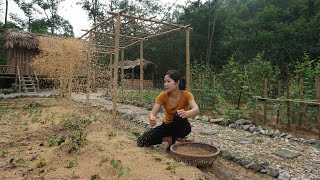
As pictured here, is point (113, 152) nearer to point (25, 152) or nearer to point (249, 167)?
point (25, 152)

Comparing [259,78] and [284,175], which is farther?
[259,78]

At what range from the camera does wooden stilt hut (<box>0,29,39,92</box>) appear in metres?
16.3

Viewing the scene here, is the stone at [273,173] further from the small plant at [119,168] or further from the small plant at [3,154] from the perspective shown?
the small plant at [3,154]

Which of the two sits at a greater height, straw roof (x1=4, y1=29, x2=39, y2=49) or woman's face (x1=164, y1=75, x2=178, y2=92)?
straw roof (x1=4, y1=29, x2=39, y2=49)

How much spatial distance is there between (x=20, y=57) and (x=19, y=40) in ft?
4.18

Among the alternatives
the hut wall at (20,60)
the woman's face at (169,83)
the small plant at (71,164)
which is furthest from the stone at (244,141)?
the hut wall at (20,60)

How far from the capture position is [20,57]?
1717cm

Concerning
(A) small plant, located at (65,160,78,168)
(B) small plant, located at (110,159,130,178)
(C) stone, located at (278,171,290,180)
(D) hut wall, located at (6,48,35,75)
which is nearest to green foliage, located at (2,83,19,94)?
(D) hut wall, located at (6,48,35,75)

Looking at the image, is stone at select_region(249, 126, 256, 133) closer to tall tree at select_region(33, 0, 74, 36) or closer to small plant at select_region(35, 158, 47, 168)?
small plant at select_region(35, 158, 47, 168)

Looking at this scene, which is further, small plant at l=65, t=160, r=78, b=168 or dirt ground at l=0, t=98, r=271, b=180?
small plant at l=65, t=160, r=78, b=168

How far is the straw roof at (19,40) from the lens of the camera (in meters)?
16.2

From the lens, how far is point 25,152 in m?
3.68

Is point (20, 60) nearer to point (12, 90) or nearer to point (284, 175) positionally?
point (12, 90)

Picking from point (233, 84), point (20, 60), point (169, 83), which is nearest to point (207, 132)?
point (169, 83)
